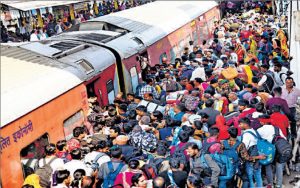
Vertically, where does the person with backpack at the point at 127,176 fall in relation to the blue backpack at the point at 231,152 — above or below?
above

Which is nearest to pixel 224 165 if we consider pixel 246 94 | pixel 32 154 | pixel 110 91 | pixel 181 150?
pixel 181 150

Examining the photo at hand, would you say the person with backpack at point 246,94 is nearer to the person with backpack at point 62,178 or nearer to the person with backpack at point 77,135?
the person with backpack at point 77,135

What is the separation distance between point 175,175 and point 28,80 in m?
2.49

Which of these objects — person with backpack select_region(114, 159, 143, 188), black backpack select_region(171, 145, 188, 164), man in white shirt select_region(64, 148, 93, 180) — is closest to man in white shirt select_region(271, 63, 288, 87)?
black backpack select_region(171, 145, 188, 164)

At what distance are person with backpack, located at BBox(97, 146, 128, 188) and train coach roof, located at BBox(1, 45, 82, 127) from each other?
126 cm

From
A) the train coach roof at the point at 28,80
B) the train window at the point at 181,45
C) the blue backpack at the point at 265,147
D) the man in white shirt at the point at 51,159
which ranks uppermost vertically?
the train coach roof at the point at 28,80

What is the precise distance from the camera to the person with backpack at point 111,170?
18.2ft

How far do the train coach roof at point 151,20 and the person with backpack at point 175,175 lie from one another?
4546 mm

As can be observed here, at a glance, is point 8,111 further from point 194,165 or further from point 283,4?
point 283,4

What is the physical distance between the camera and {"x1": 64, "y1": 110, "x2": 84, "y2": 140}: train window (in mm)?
7061

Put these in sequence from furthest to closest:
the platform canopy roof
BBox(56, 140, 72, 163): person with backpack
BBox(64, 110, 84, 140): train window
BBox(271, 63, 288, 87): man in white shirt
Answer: the platform canopy roof → BBox(271, 63, 288, 87): man in white shirt → BBox(64, 110, 84, 140): train window → BBox(56, 140, 72, 163): person with backpack

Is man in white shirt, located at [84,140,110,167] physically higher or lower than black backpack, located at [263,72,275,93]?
higher

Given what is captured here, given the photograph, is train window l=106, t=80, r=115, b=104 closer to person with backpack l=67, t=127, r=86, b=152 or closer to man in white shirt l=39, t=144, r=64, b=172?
person with backpack l=67, t=127, r=86, b=152

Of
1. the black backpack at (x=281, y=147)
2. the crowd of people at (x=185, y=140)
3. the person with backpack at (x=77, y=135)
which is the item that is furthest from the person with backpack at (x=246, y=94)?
the person with backpack at (x=77, y=135)
